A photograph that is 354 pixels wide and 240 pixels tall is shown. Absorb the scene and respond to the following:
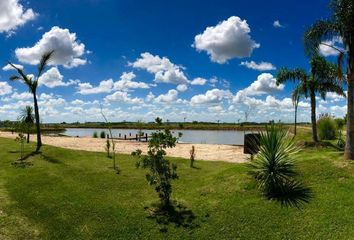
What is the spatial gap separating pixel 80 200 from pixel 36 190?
2.38 meters

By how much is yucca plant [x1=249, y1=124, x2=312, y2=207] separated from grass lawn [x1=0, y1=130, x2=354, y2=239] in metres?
0.40

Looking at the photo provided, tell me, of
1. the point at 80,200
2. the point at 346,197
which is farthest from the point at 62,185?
the point at 346,197

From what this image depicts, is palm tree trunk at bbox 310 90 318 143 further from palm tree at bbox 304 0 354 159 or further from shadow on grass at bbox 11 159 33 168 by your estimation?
shadow on grass at bbox 11 159 33 168

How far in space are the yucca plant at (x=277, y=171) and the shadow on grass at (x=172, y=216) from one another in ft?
9.35

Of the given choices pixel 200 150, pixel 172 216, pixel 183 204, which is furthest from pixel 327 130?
pixel 172 216

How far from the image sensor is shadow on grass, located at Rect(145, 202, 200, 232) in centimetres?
1038

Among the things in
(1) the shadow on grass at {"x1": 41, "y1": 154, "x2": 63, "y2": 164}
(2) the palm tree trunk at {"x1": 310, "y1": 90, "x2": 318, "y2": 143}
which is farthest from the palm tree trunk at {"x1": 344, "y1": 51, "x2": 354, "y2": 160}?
(1) the shadow on grass at {"x1": 41, "y1": 154, "x2": 63, "y2": 164}

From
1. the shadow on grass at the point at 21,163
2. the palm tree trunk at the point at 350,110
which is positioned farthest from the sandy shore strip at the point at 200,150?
the shadow on grass at the point at 21,163

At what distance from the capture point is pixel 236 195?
12125 millimetres

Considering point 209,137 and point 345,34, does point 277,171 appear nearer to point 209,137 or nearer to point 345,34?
point 345,34

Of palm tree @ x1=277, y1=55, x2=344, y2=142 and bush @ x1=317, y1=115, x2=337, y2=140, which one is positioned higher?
palm tree @ x1=277, y1=55, x2=344, y2=142

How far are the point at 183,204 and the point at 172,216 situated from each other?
1.02 metres

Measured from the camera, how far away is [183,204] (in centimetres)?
1187

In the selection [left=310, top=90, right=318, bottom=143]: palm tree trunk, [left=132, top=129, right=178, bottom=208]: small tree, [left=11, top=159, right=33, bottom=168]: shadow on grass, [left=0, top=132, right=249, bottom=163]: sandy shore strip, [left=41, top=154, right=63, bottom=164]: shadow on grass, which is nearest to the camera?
[left=132, top=129, right=178, bottom=208]: small tree
